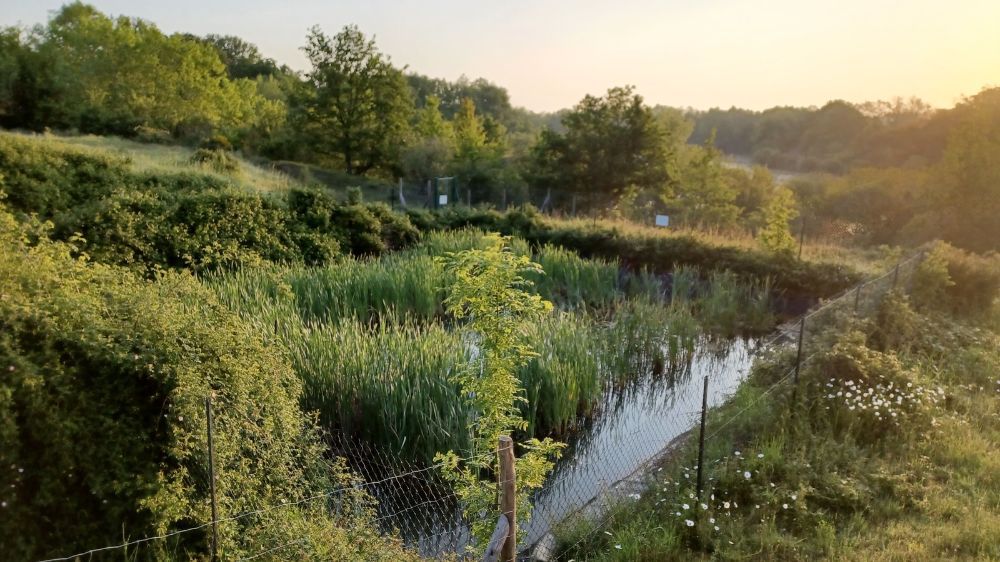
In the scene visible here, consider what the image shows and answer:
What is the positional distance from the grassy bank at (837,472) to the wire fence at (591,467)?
22 cm

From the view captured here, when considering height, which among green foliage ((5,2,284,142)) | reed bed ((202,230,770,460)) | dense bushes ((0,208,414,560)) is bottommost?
reed bed ((202,230,770,460))

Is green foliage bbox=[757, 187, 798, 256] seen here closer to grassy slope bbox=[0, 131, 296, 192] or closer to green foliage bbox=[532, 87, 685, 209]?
green foliage bbox=[532, 87, 685, 209]

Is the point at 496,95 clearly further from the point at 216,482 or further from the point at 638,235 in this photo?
the point at 216,482

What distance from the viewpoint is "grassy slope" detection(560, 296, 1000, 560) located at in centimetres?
445

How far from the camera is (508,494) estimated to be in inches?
135

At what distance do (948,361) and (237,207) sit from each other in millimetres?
12059

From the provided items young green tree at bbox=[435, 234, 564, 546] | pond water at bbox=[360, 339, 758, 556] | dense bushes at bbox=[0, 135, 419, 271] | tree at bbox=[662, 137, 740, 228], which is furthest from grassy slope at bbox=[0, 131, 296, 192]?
tree at bbox=[662, 137, 740, 228]

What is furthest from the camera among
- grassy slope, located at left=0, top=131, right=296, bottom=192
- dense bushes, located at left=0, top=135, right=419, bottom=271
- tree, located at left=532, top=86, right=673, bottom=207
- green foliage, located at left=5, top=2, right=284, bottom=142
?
green foliage, located at left=5, top=2, right=284, bottom=142

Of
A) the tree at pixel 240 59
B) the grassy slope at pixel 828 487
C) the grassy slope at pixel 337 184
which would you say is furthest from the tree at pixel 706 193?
the tree at pixel 240 59

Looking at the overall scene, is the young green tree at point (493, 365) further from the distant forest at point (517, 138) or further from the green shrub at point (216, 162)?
the green shrub at point (216, 162)

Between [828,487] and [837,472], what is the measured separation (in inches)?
13.7

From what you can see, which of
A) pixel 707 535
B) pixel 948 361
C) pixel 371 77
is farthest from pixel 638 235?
pixel 371 77

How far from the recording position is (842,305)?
8727mm

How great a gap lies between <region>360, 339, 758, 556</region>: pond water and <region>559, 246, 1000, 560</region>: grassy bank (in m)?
0.58
